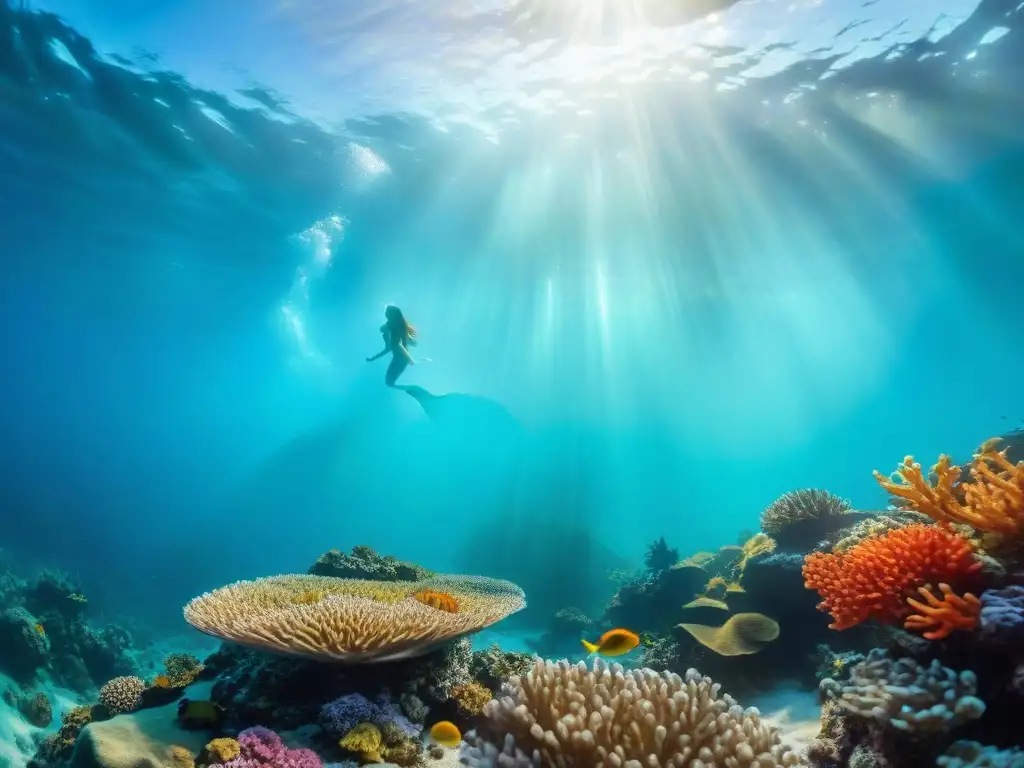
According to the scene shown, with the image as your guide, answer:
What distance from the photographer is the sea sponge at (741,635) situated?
684cm

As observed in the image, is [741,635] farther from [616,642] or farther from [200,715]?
[200,715]

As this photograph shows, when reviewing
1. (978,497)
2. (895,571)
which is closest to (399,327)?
(895,571)

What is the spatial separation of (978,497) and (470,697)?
478 centimetres

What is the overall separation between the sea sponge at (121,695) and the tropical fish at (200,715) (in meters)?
2.60

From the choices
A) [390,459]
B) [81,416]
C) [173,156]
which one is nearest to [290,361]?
[390,459]

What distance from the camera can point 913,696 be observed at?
3.08m

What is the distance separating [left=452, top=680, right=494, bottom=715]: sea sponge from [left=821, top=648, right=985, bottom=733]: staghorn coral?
3120 mm

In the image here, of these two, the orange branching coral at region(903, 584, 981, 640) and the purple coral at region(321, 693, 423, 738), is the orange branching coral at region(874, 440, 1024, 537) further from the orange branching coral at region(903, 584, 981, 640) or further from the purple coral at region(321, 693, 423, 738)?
the purple coral at region(321, 693, 423, 738)

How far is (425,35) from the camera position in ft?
49.1

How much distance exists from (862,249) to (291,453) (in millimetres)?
76184

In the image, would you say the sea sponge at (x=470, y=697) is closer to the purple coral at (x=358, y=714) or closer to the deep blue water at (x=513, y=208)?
the purple coral at (x=358, y=714)

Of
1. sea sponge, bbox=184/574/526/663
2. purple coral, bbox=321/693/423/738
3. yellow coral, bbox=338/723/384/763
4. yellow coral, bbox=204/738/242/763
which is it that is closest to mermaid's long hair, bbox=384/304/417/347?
sea sponge, bbox=184/574/526/663

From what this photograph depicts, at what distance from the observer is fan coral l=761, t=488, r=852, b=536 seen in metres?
9.09

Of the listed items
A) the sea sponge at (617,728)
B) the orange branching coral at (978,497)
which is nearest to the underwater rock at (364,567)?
the sea sponge at (617,728)
